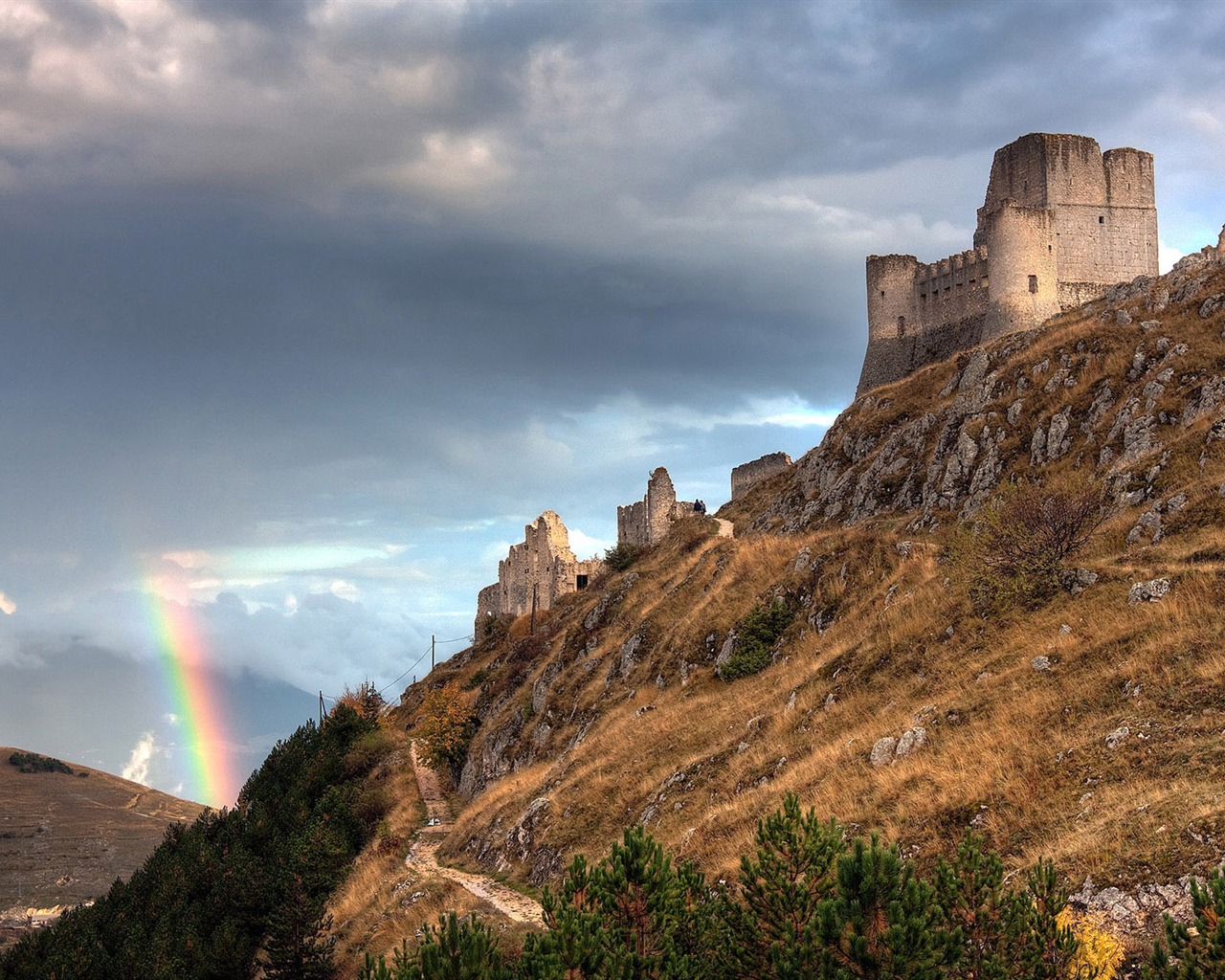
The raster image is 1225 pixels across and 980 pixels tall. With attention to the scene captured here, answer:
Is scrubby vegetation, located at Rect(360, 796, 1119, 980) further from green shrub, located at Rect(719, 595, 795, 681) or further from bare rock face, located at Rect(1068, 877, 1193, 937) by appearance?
green shrub, located at Rect(719, 595, 795, 681)

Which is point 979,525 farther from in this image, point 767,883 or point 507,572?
point 507,572

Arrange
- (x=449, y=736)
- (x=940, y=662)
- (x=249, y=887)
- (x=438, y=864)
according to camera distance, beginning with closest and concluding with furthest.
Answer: (x=940, y=662) < (x=438, y=864) < (x=249, y=887) < (x=449, y=736)

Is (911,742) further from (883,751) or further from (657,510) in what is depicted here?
(657,510)

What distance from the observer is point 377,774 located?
6194 centimetres

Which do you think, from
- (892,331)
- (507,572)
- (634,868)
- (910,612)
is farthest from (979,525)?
(507,572)

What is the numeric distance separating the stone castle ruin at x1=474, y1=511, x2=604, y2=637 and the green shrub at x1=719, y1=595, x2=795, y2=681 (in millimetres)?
40150

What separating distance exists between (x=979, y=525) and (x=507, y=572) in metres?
63.3

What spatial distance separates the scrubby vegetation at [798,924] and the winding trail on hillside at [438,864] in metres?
11.4

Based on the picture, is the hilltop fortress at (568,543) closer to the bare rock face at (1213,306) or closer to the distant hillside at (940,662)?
the distant hillside at (940,662)

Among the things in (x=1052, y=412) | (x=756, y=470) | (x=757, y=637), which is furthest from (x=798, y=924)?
(x=756, y=470)

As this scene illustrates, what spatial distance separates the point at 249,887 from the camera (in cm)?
4562

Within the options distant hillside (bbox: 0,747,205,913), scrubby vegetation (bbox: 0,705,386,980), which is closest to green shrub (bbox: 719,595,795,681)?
scrubby vegetation (bbox: 0,705,386,980)

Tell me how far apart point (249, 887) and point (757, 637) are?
24.6m

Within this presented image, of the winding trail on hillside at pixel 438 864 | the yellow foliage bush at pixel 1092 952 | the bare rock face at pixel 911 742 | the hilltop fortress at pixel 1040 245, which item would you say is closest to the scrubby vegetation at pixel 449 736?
the winding trail on hillside at pixel 438 864
